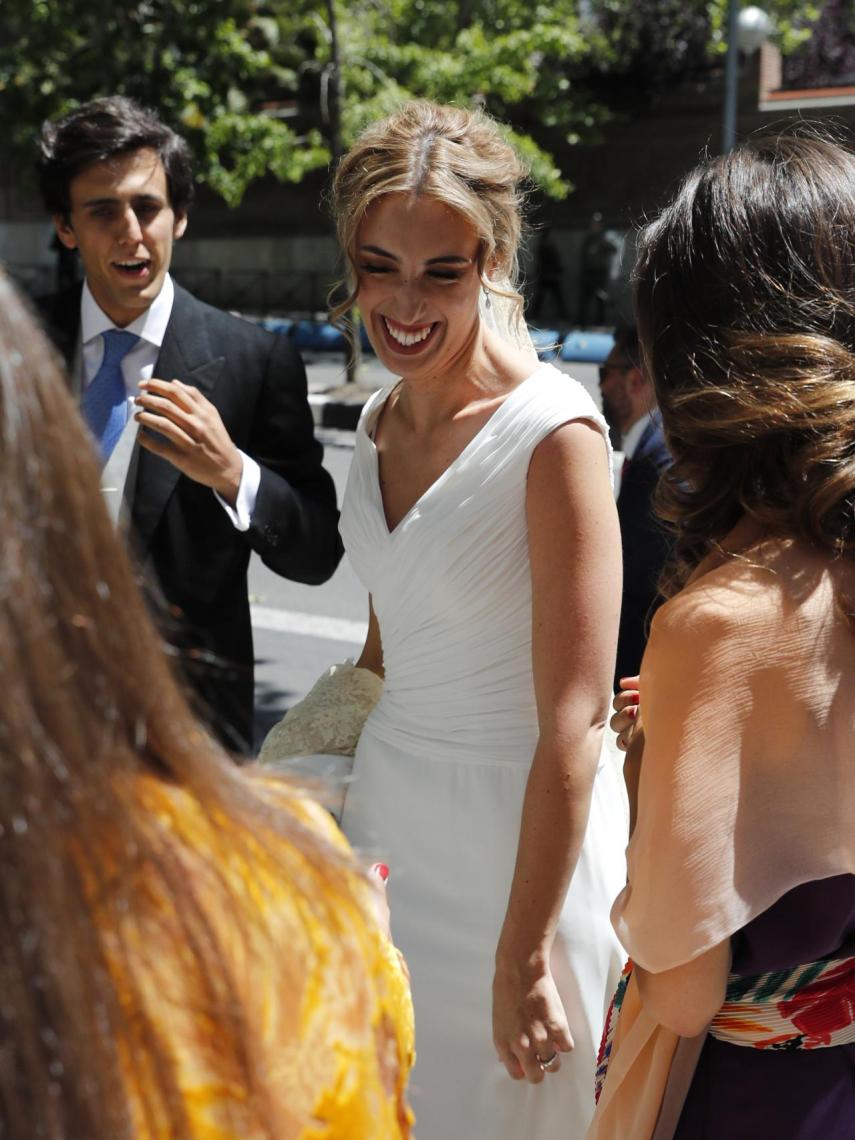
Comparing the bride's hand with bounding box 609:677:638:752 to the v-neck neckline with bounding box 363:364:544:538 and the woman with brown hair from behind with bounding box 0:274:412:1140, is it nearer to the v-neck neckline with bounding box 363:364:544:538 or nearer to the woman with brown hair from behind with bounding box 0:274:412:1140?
the v-neck neckline with bounding box 363:364:544:538

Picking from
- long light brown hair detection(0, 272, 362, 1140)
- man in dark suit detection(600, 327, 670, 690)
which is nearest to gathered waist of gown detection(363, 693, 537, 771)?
man in dark suit detection(600, 327, 670, 690)

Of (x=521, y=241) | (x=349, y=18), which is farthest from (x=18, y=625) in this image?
(x=349, y=18)

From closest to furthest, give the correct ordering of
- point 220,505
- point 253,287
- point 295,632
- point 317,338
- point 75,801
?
point 75,801, point 220,505, point 295,632, point 317,338, point 253,287

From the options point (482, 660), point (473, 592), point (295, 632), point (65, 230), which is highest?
point (65, 230)

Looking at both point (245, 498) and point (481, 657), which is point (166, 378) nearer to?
point (245, 498)

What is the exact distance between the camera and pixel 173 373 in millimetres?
2711

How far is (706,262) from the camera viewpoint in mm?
1568

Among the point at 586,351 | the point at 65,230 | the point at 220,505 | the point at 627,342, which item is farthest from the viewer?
the point at 586,351

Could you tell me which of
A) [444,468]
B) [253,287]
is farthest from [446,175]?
[253,287]

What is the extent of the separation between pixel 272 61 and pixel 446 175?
57.9ft

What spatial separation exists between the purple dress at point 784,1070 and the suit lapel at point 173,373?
150 cm

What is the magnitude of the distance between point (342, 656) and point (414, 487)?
4660 millimetres

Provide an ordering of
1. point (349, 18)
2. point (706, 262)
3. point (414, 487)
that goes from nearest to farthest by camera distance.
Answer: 1. point (706, 262)
2. point (414, 487)
3. point (349, 18)

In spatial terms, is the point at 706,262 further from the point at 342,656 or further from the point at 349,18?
the point at 349,18
